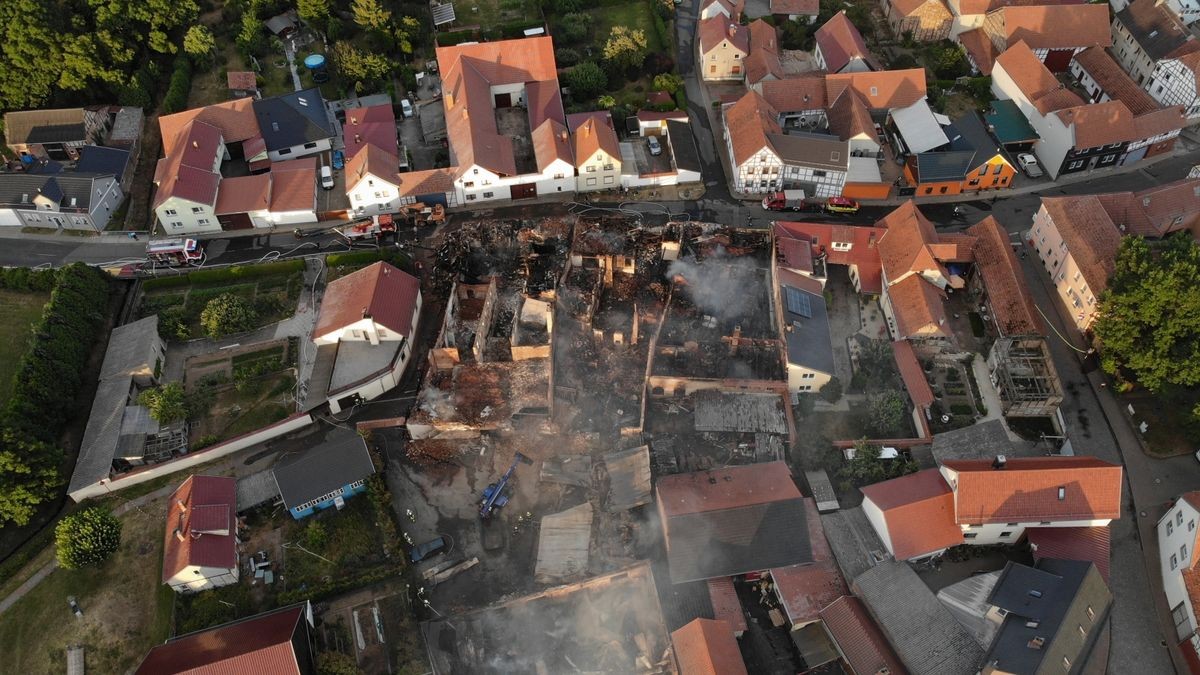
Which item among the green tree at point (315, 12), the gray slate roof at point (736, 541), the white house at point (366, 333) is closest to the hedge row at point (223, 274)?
the white house at point (366, 333)

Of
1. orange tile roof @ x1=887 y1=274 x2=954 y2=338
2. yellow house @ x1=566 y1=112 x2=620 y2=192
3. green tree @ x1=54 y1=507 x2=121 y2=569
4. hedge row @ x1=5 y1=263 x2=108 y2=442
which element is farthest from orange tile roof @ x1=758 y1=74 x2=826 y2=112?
green tree @ x1=54 y1=507 x2=121 y2=569

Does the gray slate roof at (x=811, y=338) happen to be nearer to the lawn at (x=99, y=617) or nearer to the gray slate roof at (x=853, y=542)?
the gray slate roof at (x=853, y=542)

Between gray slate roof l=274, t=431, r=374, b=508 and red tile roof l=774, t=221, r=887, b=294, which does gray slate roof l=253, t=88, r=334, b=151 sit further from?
red tile roof l=774, t=221, r=887, b=294

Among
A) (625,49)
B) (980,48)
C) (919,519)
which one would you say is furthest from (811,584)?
(980,48)

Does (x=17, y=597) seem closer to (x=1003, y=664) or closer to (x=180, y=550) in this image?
(x=180, y=550)

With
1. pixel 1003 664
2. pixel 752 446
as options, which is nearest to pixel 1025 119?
pixel 752 446

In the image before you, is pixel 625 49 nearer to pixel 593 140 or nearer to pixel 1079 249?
pixel 593 140
